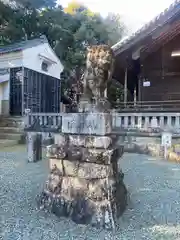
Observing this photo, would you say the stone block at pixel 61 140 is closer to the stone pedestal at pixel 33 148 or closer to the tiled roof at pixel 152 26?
the stone pedestal at pixel 33 148

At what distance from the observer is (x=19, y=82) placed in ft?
42.3

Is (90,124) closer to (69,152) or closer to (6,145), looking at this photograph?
(69,152)

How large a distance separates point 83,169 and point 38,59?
12.3 m

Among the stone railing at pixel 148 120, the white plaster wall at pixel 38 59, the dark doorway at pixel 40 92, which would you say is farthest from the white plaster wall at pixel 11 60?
the stone railing at pixel 148 120

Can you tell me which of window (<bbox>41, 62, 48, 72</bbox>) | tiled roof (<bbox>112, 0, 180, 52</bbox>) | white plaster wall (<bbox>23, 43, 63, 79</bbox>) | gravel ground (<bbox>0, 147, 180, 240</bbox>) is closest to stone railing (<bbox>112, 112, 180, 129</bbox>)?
gravel ground (<bbox>0, 147, 180, 240</bbox>)

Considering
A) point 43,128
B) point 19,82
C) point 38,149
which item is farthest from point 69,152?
point 19,82

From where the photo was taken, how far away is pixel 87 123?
311 centimetres

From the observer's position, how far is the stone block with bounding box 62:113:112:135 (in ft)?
9.91

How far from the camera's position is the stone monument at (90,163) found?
2883 mm

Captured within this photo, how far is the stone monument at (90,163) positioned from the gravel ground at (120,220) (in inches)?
6.6

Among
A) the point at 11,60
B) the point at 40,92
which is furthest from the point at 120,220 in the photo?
the point at 40,92

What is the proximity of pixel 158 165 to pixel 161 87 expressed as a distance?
4.56 metres

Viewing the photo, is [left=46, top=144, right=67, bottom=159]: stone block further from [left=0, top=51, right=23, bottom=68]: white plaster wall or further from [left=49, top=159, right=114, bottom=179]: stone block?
[left=0, top=51, right=23, bottom=68]: white plaster wall

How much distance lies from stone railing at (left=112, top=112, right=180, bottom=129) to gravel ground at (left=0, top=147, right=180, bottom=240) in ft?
6.44
